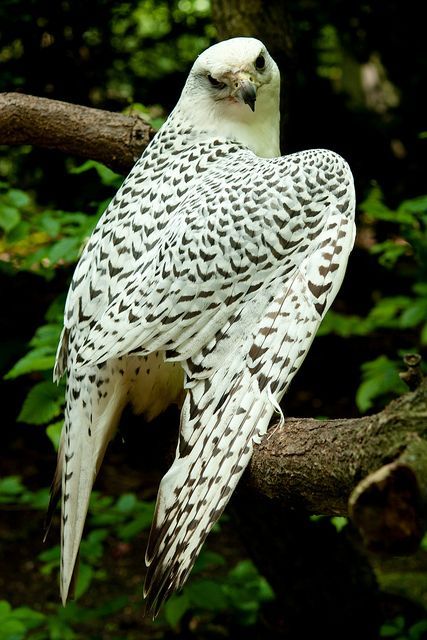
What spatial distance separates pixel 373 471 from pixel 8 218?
249 cm

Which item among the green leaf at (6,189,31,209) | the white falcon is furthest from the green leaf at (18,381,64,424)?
the green leaf at (6,189,31,209)

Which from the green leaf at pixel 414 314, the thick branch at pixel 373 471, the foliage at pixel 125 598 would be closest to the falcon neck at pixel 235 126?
the green leaf at pixel 414 314

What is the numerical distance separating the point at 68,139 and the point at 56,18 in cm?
217

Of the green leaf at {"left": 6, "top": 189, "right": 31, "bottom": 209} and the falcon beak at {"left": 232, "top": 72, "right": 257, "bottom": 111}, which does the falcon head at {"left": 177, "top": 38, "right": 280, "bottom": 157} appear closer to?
the falcon beak at {"left": 232, "top": 72, "right": 257, "bottom": 111}

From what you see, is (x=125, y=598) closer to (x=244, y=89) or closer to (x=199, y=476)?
(x=199, y=476)

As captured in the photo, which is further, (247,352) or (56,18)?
(56,18)

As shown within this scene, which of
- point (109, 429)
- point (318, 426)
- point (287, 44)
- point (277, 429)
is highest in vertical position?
point (287, 44)

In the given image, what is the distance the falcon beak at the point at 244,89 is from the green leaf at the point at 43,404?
4.51 ft

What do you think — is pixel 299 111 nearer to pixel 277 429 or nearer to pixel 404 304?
pixel 404 304

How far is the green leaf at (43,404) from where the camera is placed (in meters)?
3.44

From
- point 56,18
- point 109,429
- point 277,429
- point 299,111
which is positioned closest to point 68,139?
point 109,429

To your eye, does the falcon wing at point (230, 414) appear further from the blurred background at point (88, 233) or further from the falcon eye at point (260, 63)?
the falcon eye at point (260, 63)

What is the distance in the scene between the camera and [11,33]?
5.43 m

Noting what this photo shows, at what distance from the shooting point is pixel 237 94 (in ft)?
10.9
